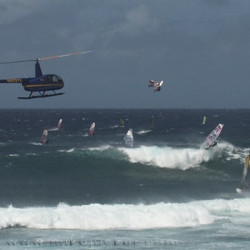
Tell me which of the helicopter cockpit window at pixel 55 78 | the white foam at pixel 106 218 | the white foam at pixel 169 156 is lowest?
the white foam at pixel 106 218

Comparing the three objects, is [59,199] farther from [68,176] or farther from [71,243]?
[71,243]

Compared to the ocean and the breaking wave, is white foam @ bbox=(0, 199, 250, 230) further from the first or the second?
the breaking wave

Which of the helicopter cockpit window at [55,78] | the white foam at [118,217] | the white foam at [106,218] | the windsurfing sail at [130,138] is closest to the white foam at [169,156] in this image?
the windsurfing sail at [130,138]

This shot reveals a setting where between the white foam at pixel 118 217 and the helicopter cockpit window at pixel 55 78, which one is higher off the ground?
the helicopter cockpit window at pixel 55 78

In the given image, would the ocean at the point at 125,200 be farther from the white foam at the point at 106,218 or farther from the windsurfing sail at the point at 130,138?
the windsurfing sail at the point at 130,138

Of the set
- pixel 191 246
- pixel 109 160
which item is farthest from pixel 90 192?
pixel 191 246

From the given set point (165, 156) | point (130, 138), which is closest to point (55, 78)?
point (165, 156)

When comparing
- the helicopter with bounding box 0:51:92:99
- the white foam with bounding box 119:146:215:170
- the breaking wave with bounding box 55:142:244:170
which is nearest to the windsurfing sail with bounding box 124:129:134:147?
the breaking wave with bounding box 55:142:244:170
